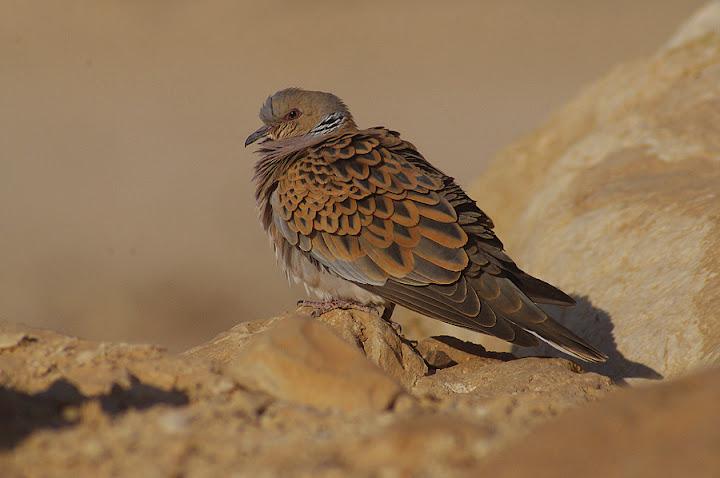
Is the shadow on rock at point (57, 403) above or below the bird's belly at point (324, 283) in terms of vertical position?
below

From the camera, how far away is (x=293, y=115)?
23.7 feet

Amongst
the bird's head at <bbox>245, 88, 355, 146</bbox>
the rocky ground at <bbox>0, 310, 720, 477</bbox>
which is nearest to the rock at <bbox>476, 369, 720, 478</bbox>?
the rocky ground at <bbox>0, 310, 720, 477</bbox>

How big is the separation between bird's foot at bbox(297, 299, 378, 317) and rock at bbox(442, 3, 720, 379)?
163cm

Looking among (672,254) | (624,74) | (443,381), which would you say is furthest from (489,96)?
(443,381)

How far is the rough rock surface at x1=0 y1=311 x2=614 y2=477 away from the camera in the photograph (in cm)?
298

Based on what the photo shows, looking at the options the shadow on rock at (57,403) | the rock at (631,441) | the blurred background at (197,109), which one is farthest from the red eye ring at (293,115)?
the blurred background at (197,109)

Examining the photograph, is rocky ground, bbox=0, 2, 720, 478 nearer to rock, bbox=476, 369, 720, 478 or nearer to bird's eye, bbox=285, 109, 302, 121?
rock, bbox=476, 369, 720, 478

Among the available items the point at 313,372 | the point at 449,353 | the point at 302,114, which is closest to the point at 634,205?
the point at 449,353

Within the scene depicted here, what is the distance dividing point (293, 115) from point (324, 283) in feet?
5.02

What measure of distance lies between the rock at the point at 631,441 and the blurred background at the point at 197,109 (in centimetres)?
937

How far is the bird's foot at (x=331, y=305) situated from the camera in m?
5.92

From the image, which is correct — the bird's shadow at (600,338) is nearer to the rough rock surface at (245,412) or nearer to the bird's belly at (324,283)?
the rough rock surface at (245,412)

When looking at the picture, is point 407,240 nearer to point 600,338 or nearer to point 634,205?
point 600,338

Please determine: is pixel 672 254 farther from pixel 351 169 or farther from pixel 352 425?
pixel 352 425
